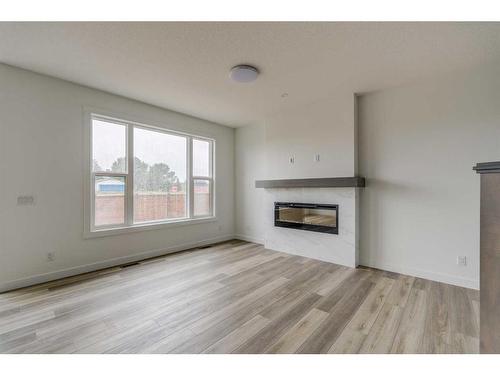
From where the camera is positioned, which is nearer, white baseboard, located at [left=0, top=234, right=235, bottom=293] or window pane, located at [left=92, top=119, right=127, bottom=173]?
white baseboard, located at [left=0, top=234, right=235, bottom=293]

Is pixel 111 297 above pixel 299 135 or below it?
below

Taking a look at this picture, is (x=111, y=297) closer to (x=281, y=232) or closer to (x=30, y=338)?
(x=30, y=338)

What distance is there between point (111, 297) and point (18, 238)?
141 centimetres

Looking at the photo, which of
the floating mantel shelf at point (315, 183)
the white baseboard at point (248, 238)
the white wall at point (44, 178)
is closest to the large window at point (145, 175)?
the white wall at point (44, 178)

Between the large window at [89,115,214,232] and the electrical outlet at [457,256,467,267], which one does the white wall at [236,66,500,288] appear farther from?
the large window at [89,115,214,232]

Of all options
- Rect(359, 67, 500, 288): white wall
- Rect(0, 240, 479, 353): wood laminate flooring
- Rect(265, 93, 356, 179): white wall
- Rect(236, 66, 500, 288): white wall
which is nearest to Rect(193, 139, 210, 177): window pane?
Rect(265, 93, 356, 179): white wall

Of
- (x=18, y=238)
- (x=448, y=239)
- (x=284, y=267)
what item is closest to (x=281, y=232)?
(x=284, y=267)

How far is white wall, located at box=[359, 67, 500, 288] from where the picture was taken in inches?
106

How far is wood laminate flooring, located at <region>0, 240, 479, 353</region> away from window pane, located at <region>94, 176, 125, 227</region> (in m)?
0.77

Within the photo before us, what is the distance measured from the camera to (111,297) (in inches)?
Result: 97.4

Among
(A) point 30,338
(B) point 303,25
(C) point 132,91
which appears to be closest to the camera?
(A) point 30,338

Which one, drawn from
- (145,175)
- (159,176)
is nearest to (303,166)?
(159,176)

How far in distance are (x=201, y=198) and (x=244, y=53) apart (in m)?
3.12

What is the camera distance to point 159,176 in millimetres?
4156
